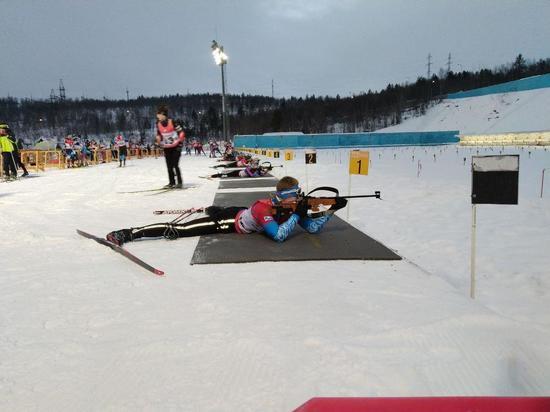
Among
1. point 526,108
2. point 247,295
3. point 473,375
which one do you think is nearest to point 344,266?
point 247,295

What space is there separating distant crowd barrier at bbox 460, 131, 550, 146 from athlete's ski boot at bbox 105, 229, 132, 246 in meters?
31.0

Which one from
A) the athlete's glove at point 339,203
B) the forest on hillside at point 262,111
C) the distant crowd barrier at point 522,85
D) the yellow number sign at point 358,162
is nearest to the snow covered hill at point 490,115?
the distant crowd barrier at point 522,85

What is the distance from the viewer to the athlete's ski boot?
498cm

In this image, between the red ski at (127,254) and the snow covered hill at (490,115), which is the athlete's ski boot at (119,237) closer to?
the red ski at (127,254)

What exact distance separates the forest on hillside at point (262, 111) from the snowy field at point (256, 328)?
55.2 metres

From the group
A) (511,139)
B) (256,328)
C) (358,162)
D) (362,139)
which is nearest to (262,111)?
(362,139)

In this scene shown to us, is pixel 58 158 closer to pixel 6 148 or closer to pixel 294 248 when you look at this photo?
pixel 6 148

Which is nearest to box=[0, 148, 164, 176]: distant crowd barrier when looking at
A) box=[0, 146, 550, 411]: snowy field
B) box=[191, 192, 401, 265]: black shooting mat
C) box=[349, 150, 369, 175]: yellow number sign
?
box=[191, 192, 401, 265]: black shooting mat

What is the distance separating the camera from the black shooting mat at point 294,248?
4.29 m

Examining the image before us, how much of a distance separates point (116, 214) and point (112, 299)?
14.5ft

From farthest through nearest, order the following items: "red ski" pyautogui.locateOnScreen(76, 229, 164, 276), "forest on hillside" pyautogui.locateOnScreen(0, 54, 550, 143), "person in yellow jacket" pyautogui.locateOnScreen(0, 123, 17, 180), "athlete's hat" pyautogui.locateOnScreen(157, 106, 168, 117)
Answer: "forest on hillside" pyautogui.locateOnScreen(0, 54, 550, 143) → "person in yellow jacket" pyautogui.locateOnScreen(0, 123, 17, 180) → "athlete's hat" pyautogui.locateOnScreen(157, 106, 168, 117) → "red ski" pyautogui.locateOnScreen(76, 229, 164, 276)

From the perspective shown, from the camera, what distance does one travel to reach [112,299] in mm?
3188

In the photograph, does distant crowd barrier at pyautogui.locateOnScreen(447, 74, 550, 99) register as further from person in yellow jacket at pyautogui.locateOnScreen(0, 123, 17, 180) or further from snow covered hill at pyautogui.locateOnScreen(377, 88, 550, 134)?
person in yellow jacket at pyautogui.locateOnScreen(0, 123, 17, 180)

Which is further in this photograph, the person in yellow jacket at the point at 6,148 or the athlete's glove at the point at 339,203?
the person in yellow jacket at the point at 6,148
